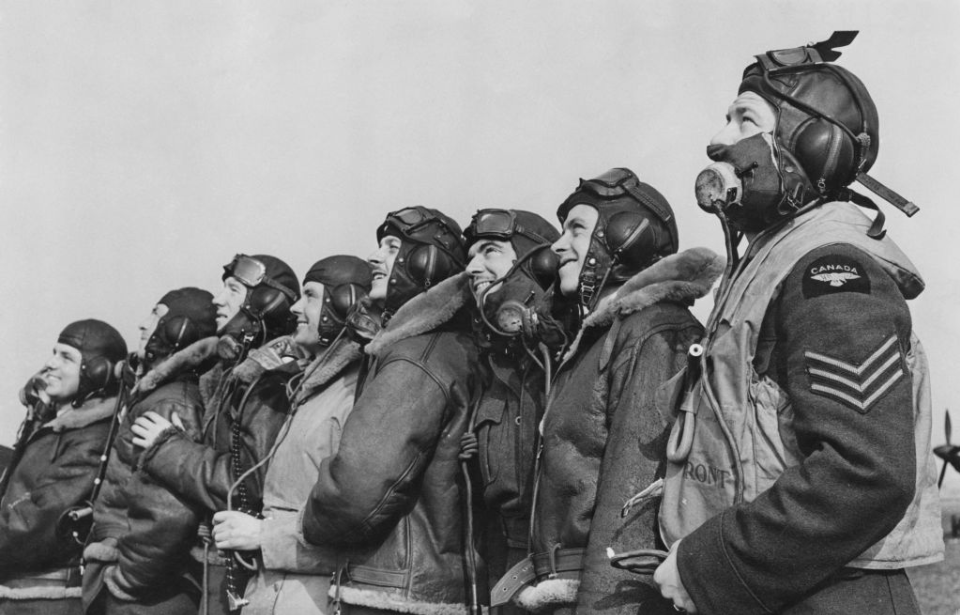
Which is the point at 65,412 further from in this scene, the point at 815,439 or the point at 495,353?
the point at 815,439

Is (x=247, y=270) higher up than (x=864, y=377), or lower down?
lower down

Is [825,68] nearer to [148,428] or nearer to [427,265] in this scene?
[427,265]

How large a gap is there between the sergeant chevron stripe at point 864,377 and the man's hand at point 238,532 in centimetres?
384

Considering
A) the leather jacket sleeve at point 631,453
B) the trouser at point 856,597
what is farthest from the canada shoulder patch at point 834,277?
the leather jacket sleeve at point 631,453

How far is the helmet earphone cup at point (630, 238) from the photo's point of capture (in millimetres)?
5191

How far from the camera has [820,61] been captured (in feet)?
12.9

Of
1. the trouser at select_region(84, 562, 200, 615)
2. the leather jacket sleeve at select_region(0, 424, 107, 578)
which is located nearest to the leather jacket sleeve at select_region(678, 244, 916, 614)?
the trouser at select_region(84, 562, 200, 615)

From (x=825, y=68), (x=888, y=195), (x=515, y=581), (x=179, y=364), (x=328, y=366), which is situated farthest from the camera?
(x=179, y=364)

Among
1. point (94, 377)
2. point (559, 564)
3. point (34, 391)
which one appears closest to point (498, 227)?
point (559, 564)

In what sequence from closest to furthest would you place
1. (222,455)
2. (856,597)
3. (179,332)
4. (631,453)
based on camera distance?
(856,597) → (631,453) → (222,455) → (179,332)

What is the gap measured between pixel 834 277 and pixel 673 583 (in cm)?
98

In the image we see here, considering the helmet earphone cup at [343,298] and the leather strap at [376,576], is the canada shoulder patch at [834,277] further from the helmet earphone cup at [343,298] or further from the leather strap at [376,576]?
the helmet earphone cup at [343,298]

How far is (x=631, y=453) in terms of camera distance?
13.7ft

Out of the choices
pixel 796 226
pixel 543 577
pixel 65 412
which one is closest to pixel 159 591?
pixel 65 412
